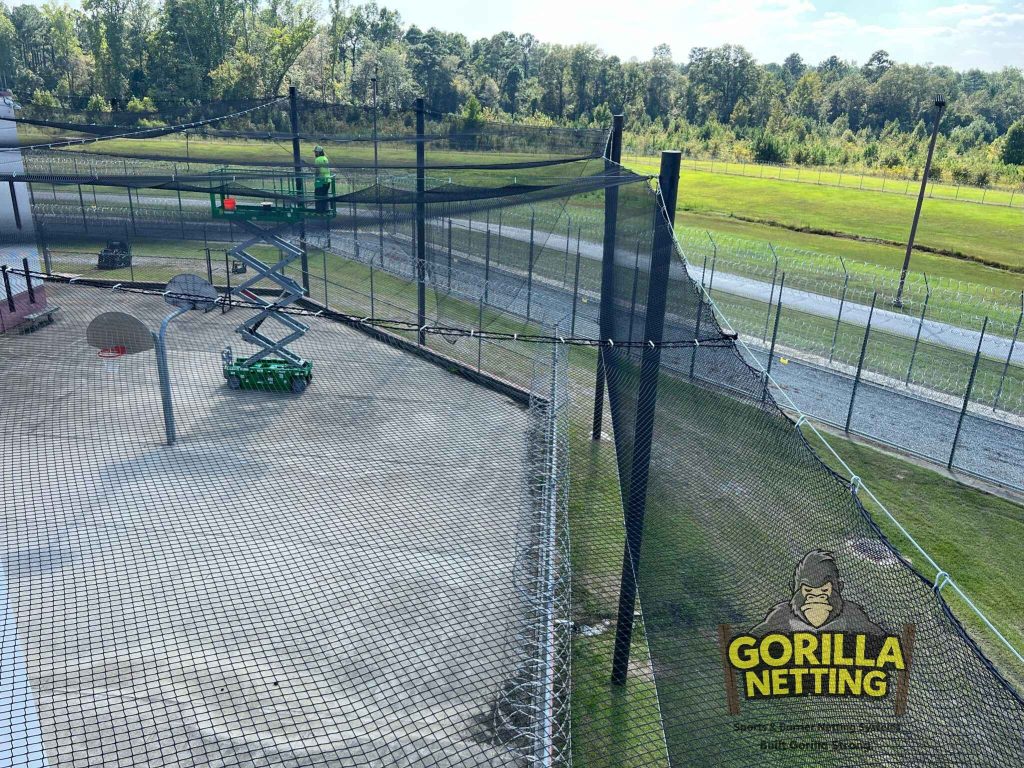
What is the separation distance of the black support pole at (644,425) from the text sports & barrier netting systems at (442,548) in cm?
2

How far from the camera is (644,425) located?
15.0 feet

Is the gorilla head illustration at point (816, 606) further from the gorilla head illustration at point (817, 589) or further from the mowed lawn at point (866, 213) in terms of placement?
the mowed lawn at point (866, 213)

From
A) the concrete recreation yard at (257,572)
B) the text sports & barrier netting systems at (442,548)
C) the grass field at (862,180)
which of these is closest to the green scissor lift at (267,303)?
the text sports & barrier netting systems at (442,548)

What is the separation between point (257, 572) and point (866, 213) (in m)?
30.0

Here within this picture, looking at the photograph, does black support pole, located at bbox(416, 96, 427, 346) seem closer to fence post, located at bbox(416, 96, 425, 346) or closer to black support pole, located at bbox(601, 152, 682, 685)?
fence post, located at bbox(416, 96, 425, 346)

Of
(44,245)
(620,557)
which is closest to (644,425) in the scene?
(620,557)

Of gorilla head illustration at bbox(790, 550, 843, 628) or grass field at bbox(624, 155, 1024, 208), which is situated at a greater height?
gorilla head illustration at bbox(790, 550, 843, 628)

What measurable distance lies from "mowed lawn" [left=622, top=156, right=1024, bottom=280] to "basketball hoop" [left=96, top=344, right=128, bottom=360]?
2178cm

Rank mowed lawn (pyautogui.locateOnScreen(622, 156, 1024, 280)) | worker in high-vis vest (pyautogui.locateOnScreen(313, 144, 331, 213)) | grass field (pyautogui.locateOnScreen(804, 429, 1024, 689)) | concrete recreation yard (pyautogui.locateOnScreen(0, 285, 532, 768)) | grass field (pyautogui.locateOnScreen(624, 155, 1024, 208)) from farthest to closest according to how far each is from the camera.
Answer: grass field (pyautogui.locateOnScreen(624, 155, 1024, 208)), mowed lawn (pyautogui.locateOnScreen(622, 156, 1024, 280)), worker in high-vis vest (pyautogui.locateOnScreen(313, 144, 331, 213)), grass field (pyautogui.locateOnScreen(804, 429, 1024, 689)), concrete recreation yard (pyautogui.locateOnScreen(0, 285, 532, 768))

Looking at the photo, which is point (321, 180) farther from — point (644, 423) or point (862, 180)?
point (862, 180)

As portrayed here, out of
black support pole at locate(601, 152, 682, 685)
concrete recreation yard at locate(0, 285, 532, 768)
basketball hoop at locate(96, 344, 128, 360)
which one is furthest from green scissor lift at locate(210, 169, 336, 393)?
black support pole at locate(601, 152, 682, 685)

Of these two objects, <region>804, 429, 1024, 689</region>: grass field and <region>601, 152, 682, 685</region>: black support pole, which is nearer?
<region>601, 152, 682, 685</region>: black support pole

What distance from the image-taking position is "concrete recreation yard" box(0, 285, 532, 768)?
408 cm

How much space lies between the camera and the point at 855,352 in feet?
38.5
